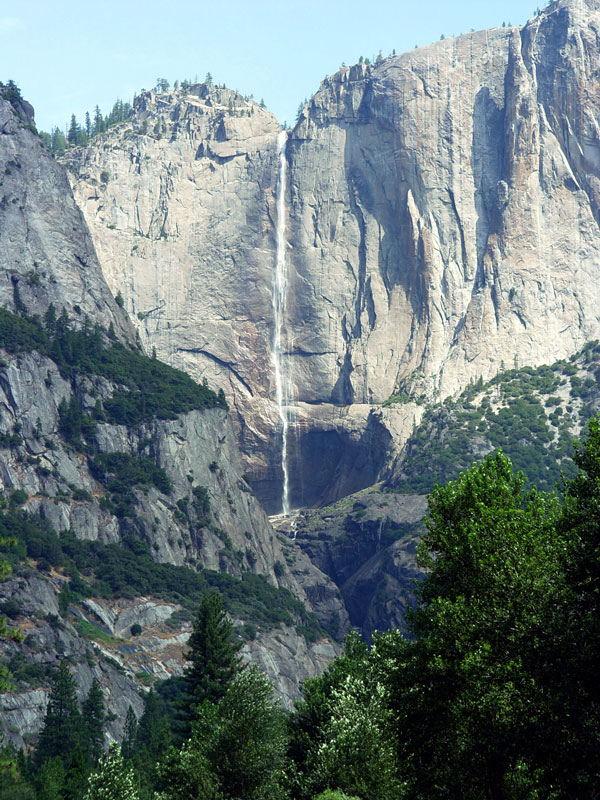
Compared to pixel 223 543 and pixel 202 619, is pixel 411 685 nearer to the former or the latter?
pixel 202 619

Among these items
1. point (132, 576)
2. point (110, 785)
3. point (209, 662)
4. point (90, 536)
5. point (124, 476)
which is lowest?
point (110, 785)

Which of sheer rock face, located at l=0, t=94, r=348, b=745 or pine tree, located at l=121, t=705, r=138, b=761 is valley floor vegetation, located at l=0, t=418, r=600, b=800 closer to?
pine tree, located at l=121, t=705, r=138, b=761

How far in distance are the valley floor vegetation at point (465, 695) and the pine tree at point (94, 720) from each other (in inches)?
1576

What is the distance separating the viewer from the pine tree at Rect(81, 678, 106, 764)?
121m

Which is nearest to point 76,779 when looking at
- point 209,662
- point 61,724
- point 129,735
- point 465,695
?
point 209,662

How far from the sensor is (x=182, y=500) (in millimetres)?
192500

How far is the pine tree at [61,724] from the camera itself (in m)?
118

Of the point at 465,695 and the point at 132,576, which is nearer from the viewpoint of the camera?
the point at 465,695

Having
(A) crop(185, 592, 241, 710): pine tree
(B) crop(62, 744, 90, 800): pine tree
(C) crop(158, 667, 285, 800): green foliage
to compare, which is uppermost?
(A) crop(185, 592, 241, 710): pine tree

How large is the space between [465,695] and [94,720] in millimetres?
83104

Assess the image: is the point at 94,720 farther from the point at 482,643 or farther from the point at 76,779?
the point at 482,643

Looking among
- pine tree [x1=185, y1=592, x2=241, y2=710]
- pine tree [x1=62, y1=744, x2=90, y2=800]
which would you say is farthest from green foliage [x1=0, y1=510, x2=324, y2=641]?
pine tree [x1=185, y1=592, x2=241, y2=710]

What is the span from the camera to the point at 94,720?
413ft

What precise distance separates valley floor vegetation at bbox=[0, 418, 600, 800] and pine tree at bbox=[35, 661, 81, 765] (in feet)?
123
